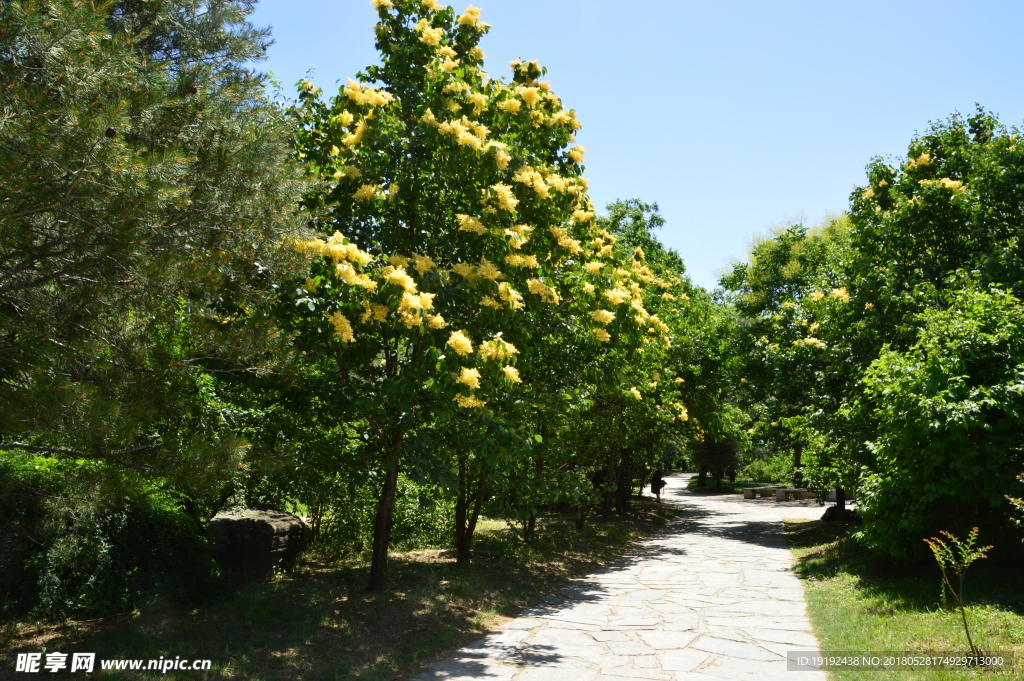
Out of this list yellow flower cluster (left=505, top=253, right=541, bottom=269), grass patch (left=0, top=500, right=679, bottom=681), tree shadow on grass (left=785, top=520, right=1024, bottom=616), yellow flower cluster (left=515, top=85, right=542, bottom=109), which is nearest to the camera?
grass patch (left=0, top=500, right=679, bottom=681)

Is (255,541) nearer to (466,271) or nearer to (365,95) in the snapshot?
(466,271)

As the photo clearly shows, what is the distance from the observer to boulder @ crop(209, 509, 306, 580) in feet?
27.9

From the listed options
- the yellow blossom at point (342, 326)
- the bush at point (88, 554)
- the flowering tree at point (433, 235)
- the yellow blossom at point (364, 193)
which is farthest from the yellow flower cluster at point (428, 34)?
the bush at point (88, 554)

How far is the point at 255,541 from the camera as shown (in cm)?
879

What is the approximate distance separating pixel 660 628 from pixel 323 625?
3.86 metres

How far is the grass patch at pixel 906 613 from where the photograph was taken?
6.17 m

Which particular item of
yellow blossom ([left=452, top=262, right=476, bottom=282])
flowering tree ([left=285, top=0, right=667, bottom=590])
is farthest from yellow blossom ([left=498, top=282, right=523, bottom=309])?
yellow blossom ([left=452, top=262, right=476, bottom=282])

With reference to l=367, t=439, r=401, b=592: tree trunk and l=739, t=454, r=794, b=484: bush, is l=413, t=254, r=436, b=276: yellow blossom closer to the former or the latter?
l=367, t=439, r=401, b=592: tree trunk

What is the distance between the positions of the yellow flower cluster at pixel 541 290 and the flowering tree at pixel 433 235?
16mm

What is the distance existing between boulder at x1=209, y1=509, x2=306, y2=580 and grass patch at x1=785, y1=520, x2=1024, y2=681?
22.1 feet

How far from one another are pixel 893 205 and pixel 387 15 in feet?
37.4

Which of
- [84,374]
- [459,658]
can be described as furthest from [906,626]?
[84,374]

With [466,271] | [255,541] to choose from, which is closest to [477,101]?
[466,271]

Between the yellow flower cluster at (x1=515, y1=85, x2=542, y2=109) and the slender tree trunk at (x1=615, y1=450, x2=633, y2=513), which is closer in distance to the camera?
the yellow flower cluster at (x1=515, y1=85, x2=542, y2=109)
